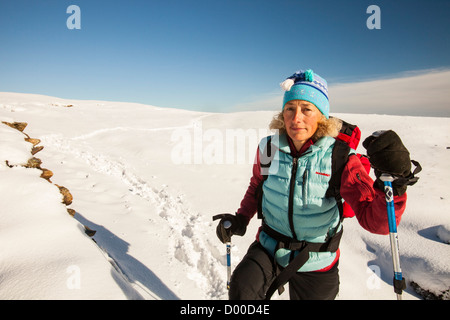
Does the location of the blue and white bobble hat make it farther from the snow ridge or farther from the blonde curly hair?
the snow ridge

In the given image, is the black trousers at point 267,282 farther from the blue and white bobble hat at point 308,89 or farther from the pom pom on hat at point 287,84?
the pom pom on hat at point 287,84

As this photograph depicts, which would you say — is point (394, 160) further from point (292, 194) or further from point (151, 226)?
point (151, 226)

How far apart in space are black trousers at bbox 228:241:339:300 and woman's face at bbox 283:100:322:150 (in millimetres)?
1112

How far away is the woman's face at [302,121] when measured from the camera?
191cm

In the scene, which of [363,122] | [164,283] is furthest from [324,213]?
[363,122]

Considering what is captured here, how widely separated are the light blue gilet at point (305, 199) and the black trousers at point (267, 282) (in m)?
0.08

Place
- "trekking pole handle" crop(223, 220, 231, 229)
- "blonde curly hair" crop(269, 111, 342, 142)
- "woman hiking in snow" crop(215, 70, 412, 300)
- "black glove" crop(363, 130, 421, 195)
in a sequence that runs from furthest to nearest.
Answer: "trekking pole handle" crop(223, 220, 231, 229) → "blonde curly hair" crop(269, 111, 342, 142) → "woman hiking in snow" crop(215, 70, 412, 300) → "black glove" crop(363, 130, 421, 195)

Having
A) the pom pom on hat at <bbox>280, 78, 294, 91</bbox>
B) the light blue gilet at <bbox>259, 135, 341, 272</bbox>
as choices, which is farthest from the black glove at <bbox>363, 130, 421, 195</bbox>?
the pom pom on hat at <bbox>280, 78, 294, 91</bbox>

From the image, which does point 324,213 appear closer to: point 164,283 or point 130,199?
point 164,283

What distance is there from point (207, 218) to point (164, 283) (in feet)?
7.04

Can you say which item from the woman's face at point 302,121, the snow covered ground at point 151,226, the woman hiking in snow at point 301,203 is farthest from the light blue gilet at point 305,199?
the snow covered ground at point 151,226

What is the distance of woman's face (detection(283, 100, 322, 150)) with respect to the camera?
1.91 meters
